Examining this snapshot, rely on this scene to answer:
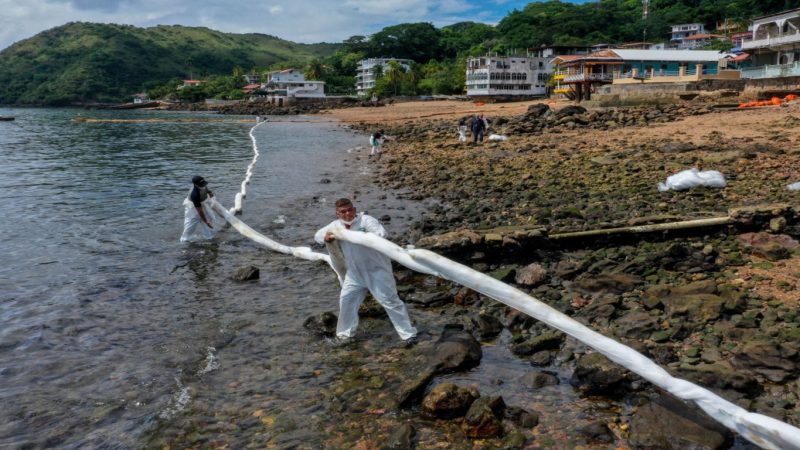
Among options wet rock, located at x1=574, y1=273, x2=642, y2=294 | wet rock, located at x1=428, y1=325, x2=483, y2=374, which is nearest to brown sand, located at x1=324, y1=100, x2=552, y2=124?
wet rock, located at x1=574, y1=273, x2=642, y2=294

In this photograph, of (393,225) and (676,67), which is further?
(676,67)

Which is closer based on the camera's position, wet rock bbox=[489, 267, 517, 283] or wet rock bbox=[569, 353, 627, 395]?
wet rock bbox=[569, 353, 627, 395]

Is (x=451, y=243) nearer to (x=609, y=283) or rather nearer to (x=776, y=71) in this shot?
(x=609, y=283)

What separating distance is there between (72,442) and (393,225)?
948 centimetres

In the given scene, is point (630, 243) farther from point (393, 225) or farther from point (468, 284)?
point (393, 225)

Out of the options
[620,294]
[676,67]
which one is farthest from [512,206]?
[676,67]

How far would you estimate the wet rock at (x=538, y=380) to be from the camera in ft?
20.2

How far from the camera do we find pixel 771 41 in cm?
4909

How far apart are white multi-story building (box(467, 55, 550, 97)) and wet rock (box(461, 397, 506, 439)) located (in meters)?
97.2

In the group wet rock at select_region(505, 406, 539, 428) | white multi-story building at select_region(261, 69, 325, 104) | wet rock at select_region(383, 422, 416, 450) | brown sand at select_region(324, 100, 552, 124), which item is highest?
white multi-story building at select_region(261, 69, 325, 104)

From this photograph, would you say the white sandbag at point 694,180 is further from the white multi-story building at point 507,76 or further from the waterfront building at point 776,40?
the white multi-story building at point 507,76

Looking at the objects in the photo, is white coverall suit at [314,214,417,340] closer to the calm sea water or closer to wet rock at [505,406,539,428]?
the calm sea water

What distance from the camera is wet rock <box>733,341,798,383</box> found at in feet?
18.7

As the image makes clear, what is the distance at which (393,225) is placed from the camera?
14367 millimetres
